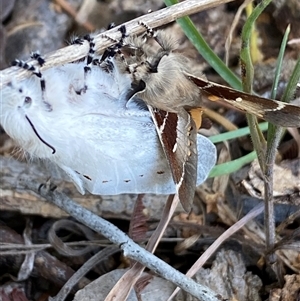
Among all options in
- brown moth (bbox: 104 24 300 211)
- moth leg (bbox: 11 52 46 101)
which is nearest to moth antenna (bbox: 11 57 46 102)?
moth leg (bbox: 11 52 46 101)

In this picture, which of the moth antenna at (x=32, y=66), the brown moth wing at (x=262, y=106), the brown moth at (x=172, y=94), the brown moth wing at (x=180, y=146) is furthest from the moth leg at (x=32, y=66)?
the brown moth wing at (x=262, y=106)

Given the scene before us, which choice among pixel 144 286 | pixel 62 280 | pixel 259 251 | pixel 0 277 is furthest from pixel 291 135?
pixel 0 277

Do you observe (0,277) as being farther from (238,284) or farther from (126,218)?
(238,284)

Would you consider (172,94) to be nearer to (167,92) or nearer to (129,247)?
(167,92)

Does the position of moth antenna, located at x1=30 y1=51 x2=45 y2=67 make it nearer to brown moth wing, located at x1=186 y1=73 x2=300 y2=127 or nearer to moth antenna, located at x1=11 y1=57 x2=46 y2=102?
moth antenna, located at x1=11 y1=57 x2=46 y2=102

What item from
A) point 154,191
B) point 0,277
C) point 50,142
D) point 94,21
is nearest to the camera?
point 50,142

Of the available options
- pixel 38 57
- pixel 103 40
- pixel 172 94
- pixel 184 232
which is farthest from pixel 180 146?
pixel 184 232
